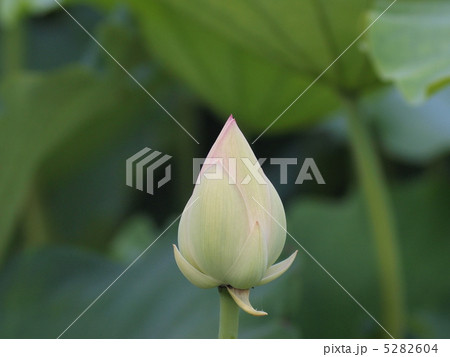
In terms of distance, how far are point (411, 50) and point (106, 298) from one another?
398 mm

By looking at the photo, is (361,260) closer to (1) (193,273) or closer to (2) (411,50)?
(2) (411,50)

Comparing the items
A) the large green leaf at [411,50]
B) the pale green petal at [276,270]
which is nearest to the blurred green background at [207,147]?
the large green leaf at [411,50]

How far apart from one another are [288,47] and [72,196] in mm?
506

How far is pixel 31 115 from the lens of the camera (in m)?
0.71

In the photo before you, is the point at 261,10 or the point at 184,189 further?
the point at 184,189

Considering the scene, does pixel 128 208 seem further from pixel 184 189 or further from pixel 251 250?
pixel 251 250

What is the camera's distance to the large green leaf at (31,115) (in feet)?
2.27

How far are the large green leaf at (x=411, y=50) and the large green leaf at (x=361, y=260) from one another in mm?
291

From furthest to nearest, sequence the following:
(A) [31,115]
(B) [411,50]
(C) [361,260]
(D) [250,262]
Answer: (C) [361,260], (A) [31,115], (B) [411,50], (D) [250,262]

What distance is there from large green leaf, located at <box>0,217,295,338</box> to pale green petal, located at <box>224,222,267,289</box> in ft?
1.33

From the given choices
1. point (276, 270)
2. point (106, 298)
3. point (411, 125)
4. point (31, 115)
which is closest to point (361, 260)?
point (411, 125)

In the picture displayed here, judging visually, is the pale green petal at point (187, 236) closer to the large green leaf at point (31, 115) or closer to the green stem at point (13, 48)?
the large green leaf at point (31, 115)

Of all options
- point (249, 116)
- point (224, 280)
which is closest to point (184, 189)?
point (249, 116)

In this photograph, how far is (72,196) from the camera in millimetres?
1026
